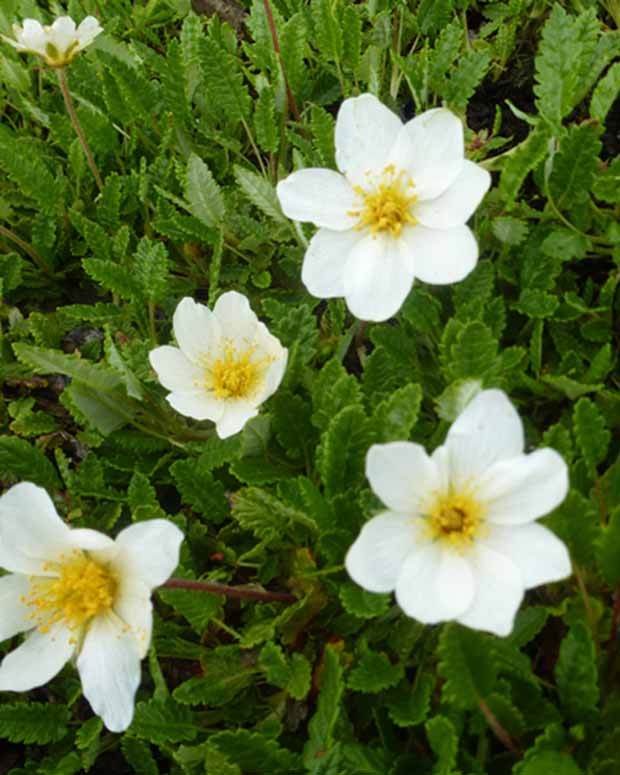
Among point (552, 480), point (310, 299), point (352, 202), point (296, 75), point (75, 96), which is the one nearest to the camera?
point (552, 480)

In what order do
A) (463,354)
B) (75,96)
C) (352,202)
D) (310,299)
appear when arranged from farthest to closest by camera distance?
(75,96)
(310,299)
(352,202)
(463,354)

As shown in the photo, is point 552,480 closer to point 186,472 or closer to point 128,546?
point 128,546

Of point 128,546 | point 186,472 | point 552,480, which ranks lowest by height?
point 186,472

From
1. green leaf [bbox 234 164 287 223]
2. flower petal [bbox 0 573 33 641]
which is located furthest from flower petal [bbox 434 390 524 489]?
green leaf [bbox 234 164 287 223]

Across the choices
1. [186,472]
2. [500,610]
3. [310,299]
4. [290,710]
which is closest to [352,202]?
[310,299]

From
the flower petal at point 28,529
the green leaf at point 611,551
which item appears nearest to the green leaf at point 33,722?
the flower petal at point 28,529

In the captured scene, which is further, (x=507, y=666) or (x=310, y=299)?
(x=310, y=299)

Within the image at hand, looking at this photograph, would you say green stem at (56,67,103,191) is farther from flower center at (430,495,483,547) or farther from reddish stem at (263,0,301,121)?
flower center at (430,495,483,547)

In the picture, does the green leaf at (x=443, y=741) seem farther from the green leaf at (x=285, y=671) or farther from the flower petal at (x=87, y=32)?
the flower petal at (x=87, y=32)
